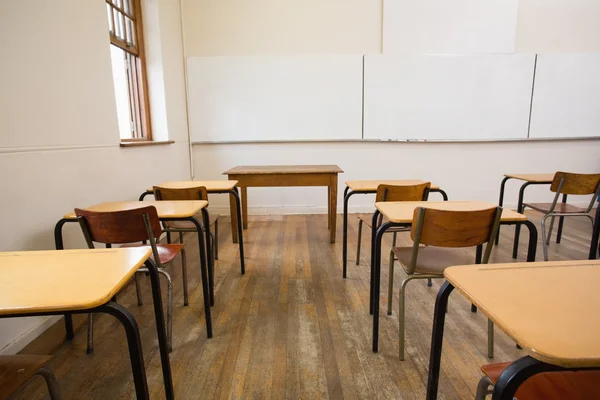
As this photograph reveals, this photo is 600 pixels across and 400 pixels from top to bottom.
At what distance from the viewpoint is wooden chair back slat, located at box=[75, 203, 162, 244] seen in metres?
1.47

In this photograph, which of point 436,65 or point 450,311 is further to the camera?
point 436,65

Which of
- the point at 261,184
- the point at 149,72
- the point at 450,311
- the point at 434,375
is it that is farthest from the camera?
the point at 149,72

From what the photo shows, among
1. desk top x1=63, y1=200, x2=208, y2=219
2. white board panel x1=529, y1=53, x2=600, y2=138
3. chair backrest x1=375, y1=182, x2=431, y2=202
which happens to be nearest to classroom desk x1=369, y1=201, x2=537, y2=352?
chair backrest x1=375, y1=182, x2=431, y2=202

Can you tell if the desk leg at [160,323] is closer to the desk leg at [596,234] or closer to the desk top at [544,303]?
the desk top at [544,303]

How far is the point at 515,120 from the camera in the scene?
14.1ft

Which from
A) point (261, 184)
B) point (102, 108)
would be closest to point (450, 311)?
point (261, 184)

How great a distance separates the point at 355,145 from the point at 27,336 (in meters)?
3.66

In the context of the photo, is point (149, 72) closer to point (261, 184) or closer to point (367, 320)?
point (261, 184)

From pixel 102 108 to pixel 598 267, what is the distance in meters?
2.75

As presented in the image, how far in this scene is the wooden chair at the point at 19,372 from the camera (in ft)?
2.64

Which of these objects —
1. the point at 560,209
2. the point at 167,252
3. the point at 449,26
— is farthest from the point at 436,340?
the point at 449,26

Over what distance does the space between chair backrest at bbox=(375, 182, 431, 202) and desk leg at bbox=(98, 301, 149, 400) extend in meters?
1.69

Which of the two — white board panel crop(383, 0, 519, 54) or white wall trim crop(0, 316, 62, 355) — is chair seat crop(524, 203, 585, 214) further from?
white wall trim crop(0, 316, 62, 355)

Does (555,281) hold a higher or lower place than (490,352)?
higher
